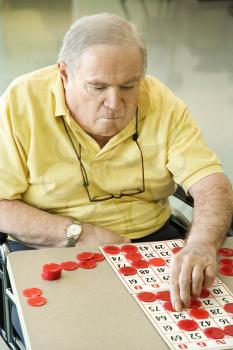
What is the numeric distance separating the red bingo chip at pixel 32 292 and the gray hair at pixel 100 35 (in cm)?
73

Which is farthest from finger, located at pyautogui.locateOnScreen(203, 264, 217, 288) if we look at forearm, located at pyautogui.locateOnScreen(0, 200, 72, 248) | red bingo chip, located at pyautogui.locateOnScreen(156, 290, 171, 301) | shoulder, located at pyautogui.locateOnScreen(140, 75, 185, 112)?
shoulder, located at pyautogui.locateOnScreen(140, 75, 185, 112)

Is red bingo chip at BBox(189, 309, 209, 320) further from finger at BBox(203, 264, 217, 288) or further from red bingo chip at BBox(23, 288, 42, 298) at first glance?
red bingo chip at BBox(23, 288, 42, 298)

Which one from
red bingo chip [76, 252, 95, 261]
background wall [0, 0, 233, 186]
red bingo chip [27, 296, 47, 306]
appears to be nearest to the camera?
red bingo chip [27, 296, 47, 306]

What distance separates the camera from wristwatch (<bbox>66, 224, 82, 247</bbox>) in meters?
1.99

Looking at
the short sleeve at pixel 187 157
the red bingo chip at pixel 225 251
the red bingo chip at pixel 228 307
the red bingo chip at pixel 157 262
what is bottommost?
the red bingo chip at pixel 225 251

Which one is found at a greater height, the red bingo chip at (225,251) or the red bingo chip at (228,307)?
the red bingo chip at (228,307)

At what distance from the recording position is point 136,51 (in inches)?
74.8

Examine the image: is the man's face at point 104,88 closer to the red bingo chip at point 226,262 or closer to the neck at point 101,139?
the neck at point 101,139

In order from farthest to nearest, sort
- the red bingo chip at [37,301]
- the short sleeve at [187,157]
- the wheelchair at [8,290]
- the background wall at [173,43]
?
1. the background wall at [173,43]
2. the short sleeve at [187,157]
3. the wheelchair at [8,290]
4. the red bingo chip at [37,301]

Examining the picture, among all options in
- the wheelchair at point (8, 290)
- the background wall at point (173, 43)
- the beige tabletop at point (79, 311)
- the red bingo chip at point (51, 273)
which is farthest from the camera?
the background wall at point (173, 43)

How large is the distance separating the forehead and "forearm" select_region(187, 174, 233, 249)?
0.44 metres

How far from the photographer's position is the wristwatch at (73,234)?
1.99 m

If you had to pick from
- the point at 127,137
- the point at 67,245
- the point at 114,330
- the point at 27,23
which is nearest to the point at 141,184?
the point at 127,137

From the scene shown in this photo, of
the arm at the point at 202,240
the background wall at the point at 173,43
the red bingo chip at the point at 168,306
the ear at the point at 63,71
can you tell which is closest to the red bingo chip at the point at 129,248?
the arm at the point at 202,240
